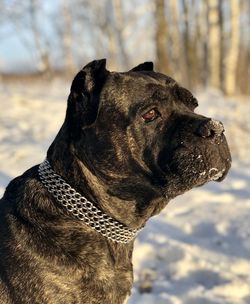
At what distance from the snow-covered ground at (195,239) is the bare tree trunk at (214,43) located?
609 cm

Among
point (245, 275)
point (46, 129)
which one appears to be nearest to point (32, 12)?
point (46, 129)

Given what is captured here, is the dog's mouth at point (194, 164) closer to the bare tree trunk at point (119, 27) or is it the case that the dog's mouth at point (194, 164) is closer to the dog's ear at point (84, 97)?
the dog's ear at point (84, 97)

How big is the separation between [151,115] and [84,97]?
363 millimetres

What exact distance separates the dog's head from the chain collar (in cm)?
15

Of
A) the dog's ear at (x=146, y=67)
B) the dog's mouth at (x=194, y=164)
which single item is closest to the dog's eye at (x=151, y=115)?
the dog's mouth at (x=194, y=164)

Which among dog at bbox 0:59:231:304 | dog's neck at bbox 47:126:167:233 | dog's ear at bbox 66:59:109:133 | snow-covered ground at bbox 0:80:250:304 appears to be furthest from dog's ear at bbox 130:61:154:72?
snow-covered ground at bbox 0:80:250:304

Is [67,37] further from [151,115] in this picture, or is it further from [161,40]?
[151,115]

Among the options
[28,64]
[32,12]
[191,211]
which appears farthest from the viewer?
[28,64]

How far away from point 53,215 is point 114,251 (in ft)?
1.34

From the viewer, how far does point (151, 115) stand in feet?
8.98

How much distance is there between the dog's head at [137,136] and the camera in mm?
2637

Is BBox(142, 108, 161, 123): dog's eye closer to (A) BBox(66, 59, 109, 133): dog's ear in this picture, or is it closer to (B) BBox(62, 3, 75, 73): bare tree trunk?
(A) BBox(66, 59, 109, 133): dog's ear

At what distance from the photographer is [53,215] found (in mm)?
2730

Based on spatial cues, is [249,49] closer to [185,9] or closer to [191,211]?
[185,9]
